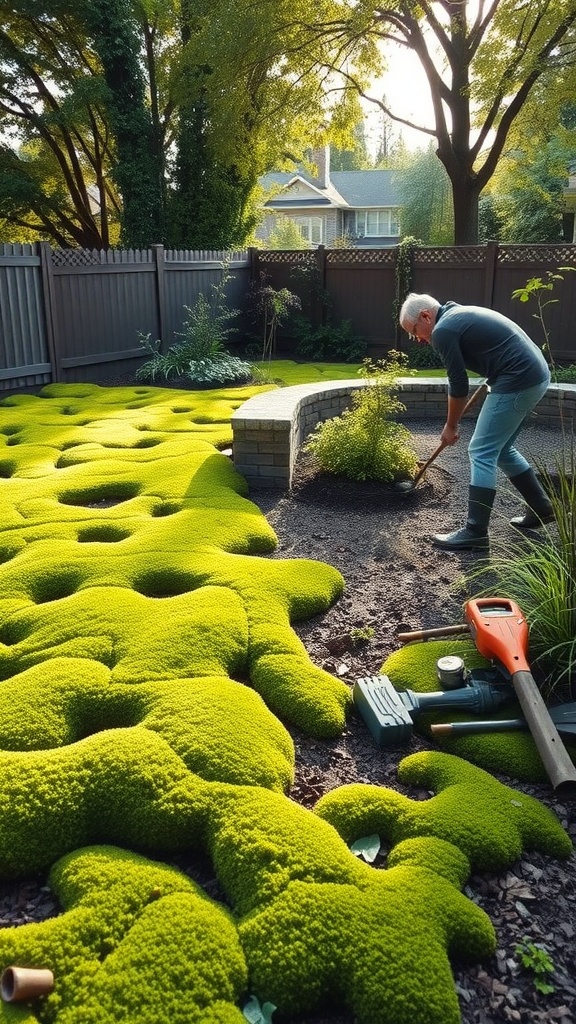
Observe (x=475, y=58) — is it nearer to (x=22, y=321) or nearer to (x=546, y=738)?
(x=22, y=321)

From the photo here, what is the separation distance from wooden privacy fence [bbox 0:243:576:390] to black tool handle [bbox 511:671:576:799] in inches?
314

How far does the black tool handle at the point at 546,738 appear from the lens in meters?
2.52

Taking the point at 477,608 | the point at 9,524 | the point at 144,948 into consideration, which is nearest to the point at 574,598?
the point at 477,608

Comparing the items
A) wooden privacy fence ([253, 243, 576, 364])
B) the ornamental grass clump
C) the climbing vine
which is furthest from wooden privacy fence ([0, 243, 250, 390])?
the ornamental grass clump

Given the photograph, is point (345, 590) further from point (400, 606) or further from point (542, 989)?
point (542, 989)

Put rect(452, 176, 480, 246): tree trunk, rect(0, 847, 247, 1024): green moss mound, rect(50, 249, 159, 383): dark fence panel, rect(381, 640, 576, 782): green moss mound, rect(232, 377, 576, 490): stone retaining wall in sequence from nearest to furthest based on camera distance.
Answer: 1. rect(0, 847, 247, 1024): green moss mound
2. rect(381, 640, 576, 782): green moss mound
3. rect(232, 377, 576, 490): stone retaining wall
4. rect(50, 249, 159, 383): dark fence panel
5. rect(452, 176, 480, 246): tree trunk

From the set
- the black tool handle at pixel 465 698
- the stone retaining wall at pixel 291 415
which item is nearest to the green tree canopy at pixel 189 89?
the stone retaining wall at pixel 291 415

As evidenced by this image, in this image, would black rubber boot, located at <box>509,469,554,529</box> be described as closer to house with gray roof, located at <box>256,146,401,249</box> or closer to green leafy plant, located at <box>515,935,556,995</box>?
green leafy plant, located at <box>515,935,556,995</box>

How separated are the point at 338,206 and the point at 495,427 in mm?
40153

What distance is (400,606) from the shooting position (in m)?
3.92

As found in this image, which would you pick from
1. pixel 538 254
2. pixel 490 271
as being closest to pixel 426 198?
pixel 490 271

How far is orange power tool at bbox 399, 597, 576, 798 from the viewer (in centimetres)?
256

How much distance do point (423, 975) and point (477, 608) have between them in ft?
5.31

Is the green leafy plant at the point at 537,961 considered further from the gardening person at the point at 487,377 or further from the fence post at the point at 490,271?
the fence post at the point at 490,271
